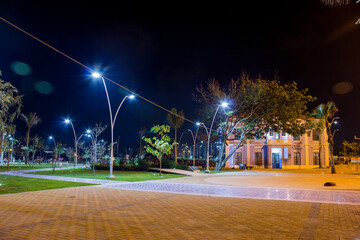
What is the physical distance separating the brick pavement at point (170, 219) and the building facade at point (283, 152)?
42355mm

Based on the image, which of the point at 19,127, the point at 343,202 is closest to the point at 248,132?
the point at 343,202

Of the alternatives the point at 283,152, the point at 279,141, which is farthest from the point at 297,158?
the point at 279,141

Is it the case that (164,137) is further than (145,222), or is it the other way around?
(164,137)

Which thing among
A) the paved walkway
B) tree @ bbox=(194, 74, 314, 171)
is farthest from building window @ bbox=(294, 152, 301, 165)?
the paved walkway

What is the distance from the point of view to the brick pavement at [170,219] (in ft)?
18.1

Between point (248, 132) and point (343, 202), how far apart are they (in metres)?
27.0

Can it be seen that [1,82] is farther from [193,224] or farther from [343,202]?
[343,202]

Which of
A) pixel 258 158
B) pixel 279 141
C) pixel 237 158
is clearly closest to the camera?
pixel 279 141

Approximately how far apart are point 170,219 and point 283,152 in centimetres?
4701

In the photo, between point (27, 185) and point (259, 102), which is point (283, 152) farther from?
point (27, 185)

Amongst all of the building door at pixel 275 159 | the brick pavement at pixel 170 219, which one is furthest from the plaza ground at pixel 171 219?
the building door at pixel 275 159

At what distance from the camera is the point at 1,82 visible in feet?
45.2

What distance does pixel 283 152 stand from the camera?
49.8 m

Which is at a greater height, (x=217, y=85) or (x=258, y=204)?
(x=217, y=85)
